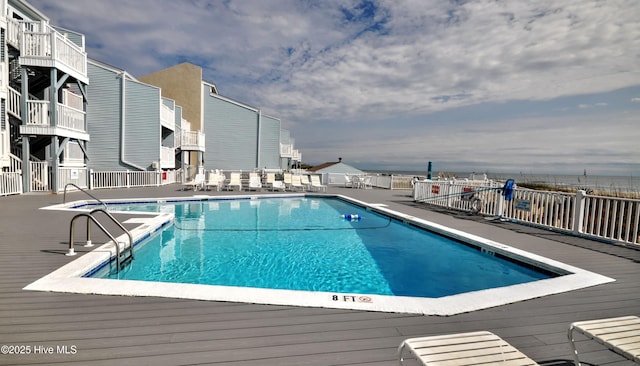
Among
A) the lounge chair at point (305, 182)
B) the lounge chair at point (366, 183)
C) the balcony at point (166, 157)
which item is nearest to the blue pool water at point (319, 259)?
the lounge chair at point (305, 182)

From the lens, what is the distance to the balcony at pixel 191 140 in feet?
63.4

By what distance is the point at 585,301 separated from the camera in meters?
3.21

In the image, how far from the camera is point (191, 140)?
767 inches

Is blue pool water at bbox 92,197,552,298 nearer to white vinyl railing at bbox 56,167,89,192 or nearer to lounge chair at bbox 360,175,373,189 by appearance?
white vinyl railing at bbox 56,167,89,192

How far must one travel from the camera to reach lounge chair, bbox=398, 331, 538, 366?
1586 mm

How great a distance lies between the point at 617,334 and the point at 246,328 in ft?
8.13

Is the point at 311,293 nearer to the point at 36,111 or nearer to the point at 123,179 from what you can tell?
the point at 36,111

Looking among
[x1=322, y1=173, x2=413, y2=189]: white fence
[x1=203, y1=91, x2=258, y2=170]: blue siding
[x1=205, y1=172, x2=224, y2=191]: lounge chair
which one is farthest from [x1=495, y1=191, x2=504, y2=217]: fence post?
[x1=203, y1=91, x2=258, y2=170]: blue siding

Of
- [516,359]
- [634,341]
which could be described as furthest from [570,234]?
[516,359]

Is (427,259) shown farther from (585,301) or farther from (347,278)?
(585,301)

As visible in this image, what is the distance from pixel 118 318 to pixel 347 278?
3495 mm

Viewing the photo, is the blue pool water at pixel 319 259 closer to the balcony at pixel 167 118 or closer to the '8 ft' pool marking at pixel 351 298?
the '8 ft' pool marking at pixel 351 298

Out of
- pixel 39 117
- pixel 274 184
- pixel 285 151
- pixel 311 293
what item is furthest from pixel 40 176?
pixel 285 151

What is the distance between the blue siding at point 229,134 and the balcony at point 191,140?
2.16 metres
